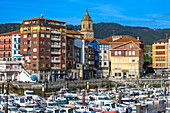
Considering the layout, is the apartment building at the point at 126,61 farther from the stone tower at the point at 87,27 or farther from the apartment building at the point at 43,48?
the stone tower at the point at 87,27

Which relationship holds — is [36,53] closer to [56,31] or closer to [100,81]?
[56,31]

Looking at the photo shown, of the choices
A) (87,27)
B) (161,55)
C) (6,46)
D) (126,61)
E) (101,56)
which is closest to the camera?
(6,46)

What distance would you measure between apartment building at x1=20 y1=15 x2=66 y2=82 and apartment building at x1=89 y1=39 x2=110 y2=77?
1295 inches

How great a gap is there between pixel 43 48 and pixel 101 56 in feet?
139

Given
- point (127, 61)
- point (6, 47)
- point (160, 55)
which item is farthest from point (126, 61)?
point (6, 47)

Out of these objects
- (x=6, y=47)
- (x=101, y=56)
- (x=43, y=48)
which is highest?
(x=6, y=47)

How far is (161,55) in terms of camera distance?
466 feet

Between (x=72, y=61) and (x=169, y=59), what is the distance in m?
39.1

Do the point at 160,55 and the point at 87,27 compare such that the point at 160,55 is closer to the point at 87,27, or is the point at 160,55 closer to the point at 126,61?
the point at 126,61

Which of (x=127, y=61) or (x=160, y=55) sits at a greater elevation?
(x=160, y=55)

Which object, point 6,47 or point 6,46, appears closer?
point 6,47

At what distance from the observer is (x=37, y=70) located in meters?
109

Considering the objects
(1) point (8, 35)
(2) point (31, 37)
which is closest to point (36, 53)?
(2) point (31, 37)

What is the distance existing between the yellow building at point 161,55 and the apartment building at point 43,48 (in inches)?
1655
